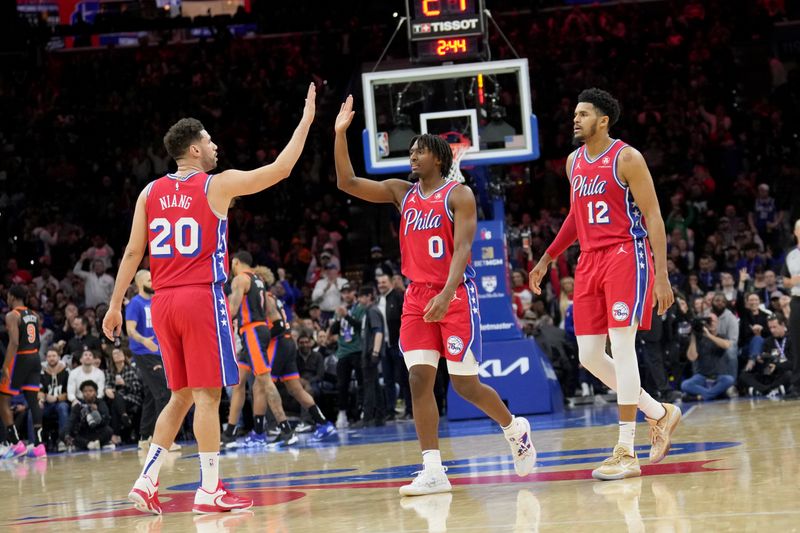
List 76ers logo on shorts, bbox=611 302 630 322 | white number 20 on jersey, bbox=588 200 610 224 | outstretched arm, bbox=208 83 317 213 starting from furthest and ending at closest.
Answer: white number 20 on jersey, bbox=588 200 610 224, 76ers logo on shorts, bbox=611 302 630 322, outstretched arm, bbox=208 83 317 213

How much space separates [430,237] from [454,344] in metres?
0.63

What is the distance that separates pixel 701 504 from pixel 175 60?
2213 centimetres

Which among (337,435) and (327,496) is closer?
(327,496)

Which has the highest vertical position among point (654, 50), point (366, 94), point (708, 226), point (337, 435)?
point (654, 50)

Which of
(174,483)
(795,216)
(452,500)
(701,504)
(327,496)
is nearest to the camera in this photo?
(701,504)

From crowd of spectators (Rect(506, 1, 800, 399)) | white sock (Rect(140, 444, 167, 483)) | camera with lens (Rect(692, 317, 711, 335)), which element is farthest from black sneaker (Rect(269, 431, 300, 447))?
white sock (Rect(140, 444, 167, 483))

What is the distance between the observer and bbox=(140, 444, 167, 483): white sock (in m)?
6.17

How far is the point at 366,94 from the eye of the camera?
42.3 ft

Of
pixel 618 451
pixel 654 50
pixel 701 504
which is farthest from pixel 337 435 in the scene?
pixel 654 50

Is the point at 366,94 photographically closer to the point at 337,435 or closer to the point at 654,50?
the point at 337,435

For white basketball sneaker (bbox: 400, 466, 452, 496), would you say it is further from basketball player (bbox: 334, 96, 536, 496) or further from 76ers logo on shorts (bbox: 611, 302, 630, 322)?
76ers logo on shorts (bbox: 611, 302, 630, 322)

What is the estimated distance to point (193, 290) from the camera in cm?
609

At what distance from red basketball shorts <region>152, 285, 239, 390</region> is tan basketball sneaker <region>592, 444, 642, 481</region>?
2035mm

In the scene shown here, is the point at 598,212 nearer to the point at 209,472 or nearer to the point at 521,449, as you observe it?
the point at 521,449
